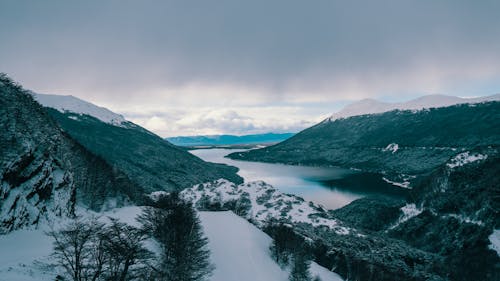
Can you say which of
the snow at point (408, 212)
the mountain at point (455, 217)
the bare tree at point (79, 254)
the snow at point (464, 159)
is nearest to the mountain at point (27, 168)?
the bare tree at point (79, 254)

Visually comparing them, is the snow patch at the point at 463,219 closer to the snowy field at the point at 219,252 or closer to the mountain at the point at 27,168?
the snowy field at the point at 219,252

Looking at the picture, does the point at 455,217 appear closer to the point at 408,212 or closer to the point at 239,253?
the point at 408,212

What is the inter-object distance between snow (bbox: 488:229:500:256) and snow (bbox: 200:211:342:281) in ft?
147

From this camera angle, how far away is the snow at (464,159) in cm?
12013

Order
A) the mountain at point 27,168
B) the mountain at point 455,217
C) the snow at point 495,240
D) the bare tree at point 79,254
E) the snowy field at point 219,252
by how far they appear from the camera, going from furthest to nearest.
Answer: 1. the mountain at point 455,217
2. the snow at point 495,240
3. the mountain at point 27,168
4. the snowy field at point 219,252
5. the bare tree at point 79,254

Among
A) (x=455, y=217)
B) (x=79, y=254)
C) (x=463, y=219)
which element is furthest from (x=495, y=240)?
(x=79, y=254)

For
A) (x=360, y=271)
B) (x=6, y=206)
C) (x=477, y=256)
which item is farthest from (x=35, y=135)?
(x=477, y=256)

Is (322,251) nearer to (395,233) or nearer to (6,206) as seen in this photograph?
(395,233)

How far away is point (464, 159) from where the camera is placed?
4882 inches

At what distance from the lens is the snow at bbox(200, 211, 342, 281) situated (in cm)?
3991

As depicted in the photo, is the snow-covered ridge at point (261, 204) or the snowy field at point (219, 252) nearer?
the snowy field at point (219, 252)

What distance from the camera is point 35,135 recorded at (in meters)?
35.1

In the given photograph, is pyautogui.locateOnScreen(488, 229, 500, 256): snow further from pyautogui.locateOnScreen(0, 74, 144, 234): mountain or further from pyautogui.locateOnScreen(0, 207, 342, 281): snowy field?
pyautogui.locateOnScreen(0, 74, 144, 234): mountain

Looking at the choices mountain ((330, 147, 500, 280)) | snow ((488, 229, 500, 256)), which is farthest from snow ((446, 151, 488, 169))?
snow ((488, 229, 500, 256))
